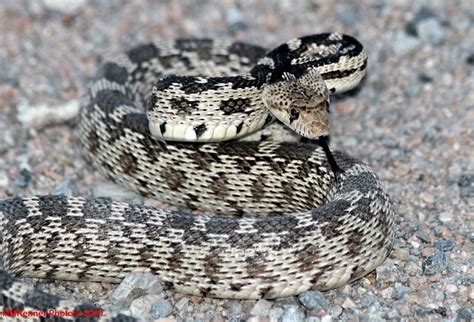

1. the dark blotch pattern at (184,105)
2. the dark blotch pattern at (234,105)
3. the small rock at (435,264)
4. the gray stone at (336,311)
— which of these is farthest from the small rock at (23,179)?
the small rock at (435,264)

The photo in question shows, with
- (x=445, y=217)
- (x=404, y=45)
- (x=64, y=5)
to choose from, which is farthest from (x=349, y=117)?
(x=64, y=5)

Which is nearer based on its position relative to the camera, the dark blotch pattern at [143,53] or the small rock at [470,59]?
the dark blotch pattern at [143,53]

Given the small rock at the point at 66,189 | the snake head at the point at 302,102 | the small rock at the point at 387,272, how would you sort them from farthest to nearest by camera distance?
the small rock at the point at 66,189 < the snake head at the point at 302,102 < the small rock at the point at 387,272

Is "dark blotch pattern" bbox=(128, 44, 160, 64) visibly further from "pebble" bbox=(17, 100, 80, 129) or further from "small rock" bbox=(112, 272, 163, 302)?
"small rock" bbox=(112, 272, 163, 302)

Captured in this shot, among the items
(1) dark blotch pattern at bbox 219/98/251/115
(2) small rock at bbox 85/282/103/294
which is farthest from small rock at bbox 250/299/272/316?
(1) dark blotch pattern at bbox 219/98/251/115

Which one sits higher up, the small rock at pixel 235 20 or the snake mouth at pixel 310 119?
the snake mouth at pixel 310 119

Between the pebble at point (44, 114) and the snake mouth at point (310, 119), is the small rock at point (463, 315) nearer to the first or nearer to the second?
the snake mouth at point (310, 119)

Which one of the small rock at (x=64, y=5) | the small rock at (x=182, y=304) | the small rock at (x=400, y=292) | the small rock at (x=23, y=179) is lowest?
the small rock at (x=400, y=292)
